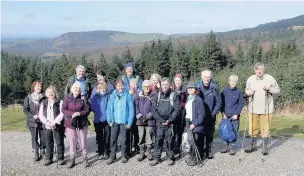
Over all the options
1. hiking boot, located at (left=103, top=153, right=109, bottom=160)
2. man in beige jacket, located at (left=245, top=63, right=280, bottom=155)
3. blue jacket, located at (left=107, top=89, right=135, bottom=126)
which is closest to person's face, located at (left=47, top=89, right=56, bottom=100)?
blue jacket, located at (left=107, top=89, right=135, bottom=126)

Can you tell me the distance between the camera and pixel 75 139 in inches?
342

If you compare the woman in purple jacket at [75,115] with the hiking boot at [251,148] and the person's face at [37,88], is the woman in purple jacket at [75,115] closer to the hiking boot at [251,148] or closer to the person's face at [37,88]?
the person's face at [37,88]

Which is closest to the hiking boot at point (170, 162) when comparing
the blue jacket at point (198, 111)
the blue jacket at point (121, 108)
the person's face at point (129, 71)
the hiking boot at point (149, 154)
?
the hiking boot at point (149, 154)

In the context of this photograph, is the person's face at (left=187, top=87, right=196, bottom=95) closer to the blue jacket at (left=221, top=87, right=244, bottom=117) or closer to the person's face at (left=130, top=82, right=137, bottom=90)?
the blue jacket at (left=221, top=87, right=244, bottom=117)

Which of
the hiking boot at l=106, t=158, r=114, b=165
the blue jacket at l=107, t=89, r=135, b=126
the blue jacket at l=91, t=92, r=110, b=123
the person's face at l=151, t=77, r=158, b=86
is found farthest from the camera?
the person's face at l=151, t=77, r=158, b=86

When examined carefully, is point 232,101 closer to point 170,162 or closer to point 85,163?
point 170,162

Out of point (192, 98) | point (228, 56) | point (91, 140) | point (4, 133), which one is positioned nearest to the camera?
point (192, 98)

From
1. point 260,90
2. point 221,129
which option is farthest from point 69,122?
point 260,90

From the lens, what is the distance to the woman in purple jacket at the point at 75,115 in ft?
27.3

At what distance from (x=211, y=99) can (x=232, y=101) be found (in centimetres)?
68

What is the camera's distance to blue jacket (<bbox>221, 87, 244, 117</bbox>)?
906 centimetres

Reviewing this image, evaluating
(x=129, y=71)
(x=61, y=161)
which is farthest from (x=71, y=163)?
(x=129, y=71)

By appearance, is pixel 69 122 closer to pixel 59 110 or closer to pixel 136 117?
pixel 59 110

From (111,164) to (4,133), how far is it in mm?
5917
